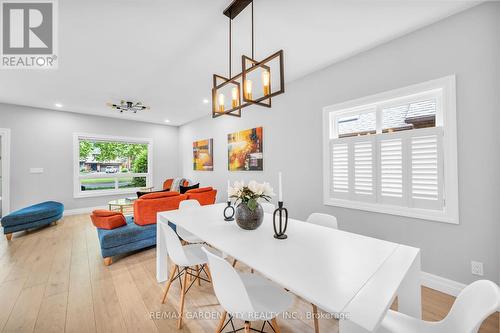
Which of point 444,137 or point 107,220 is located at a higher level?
point 444,137

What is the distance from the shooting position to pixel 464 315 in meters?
0.89

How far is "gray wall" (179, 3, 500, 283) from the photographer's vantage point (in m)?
1.77

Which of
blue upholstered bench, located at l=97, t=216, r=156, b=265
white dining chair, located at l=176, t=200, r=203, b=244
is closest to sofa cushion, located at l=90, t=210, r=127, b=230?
blue upholstered bench, located at l=97, t=216, r=156, b=265

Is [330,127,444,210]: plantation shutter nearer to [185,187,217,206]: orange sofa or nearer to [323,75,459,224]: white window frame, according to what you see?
[323,75,459,224]: white window frame

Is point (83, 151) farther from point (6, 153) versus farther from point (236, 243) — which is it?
point (236, 243)

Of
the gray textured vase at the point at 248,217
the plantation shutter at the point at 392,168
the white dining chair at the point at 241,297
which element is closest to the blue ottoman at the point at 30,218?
the gray textured vase at the point at 248,217

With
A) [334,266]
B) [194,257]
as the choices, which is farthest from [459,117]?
[194,257]

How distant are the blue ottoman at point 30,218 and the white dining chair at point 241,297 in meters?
4.31

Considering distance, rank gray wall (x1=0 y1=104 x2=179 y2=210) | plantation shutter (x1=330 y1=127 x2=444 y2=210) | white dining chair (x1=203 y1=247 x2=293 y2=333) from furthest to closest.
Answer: gray wall (x1=0 y1=104 x2=179 y2=210)
plantation shutter (x1=330 y1=127 x2=444 y2=210)
white dining chair (x1=203 y1=247 x2=293 y2=333)

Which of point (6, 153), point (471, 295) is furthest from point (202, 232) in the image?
point (6, 153)

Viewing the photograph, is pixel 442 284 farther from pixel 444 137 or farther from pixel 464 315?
pixel 464 315

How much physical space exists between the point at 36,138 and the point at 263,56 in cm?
548

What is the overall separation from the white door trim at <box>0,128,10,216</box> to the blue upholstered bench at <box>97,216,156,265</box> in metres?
3.31

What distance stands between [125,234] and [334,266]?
2.69m
